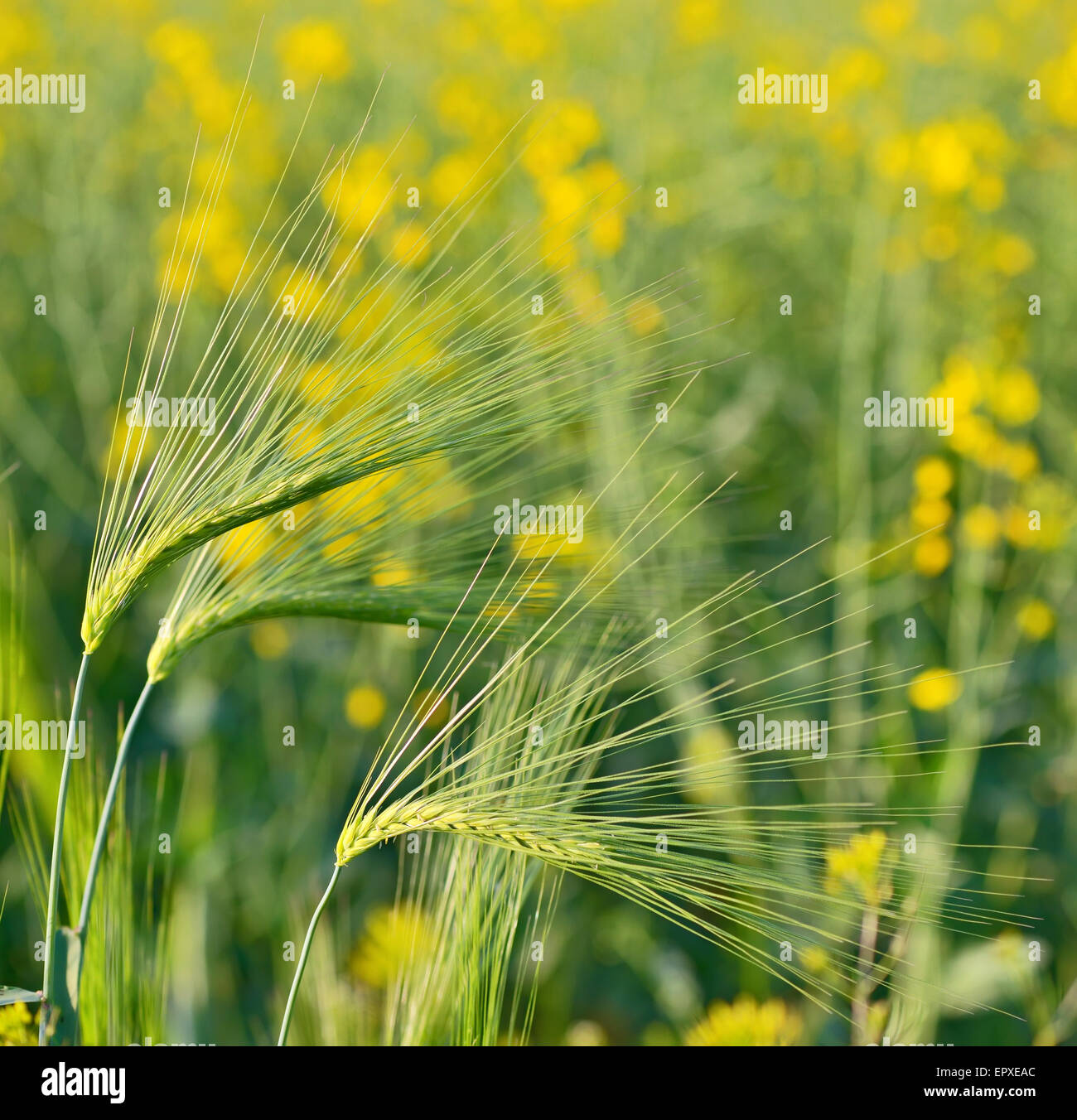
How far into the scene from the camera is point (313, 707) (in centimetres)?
197

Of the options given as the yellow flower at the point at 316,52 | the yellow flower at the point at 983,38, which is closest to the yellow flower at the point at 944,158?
the yellow flower at the point at 983,38

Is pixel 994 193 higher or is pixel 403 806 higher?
pixel 994 193

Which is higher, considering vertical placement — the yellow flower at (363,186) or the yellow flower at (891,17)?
the yellow flower at (891,17)

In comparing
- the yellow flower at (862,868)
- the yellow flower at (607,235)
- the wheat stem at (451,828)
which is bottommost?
the yellow flower at (862,868)

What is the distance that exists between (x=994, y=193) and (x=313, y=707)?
1.57m

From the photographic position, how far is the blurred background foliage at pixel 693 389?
5.80 feet

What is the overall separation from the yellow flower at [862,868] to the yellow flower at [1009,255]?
4.22 feet

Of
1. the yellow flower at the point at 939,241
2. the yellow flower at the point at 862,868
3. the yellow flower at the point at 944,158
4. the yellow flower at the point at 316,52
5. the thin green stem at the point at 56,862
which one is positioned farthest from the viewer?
the yellow flower at the point at 316,52

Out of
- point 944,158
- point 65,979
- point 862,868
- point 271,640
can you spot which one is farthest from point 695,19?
point 65,979

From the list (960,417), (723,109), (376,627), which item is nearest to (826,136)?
(723,109)

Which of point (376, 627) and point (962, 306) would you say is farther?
point (962, 306)

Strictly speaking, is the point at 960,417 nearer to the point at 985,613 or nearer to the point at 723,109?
the point at 985,613

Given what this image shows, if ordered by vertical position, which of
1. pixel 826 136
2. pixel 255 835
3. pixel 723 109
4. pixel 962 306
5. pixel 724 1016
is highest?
pixel 723 109

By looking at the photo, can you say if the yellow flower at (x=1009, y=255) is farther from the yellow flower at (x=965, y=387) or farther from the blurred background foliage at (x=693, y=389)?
the yellow flower at (x=965, y=387)
